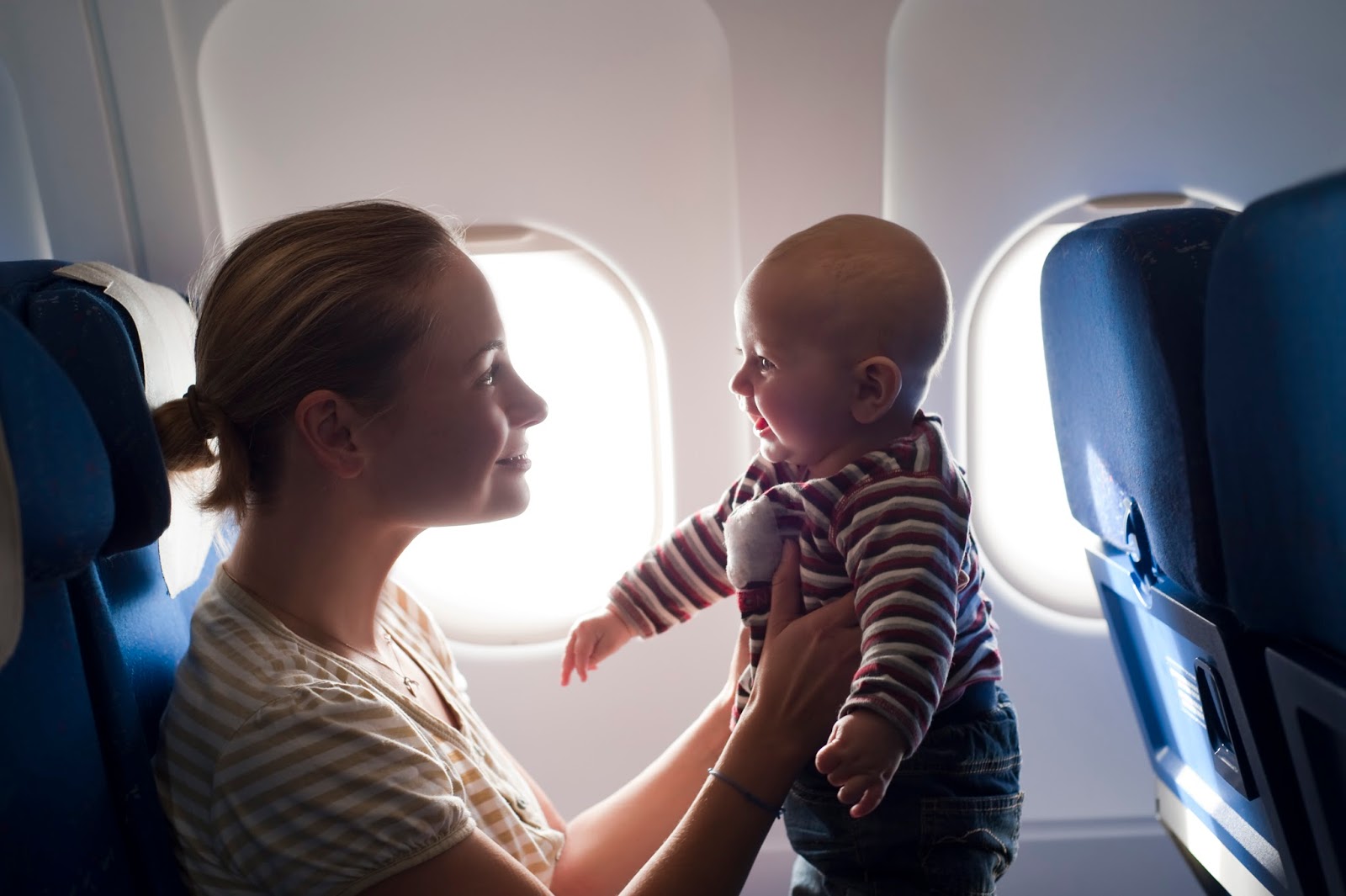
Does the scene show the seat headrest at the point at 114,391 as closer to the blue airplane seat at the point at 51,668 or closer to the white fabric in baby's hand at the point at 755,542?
the blue airplane seat at the point at 51,668

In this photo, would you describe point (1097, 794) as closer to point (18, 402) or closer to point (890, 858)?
point (890, 858)

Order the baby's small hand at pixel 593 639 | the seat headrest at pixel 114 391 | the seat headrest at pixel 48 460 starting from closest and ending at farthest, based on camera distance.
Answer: the seat headrest at pixel 48 460, the seat headrest at pixel 114 391, the baby's small hand at pixel 593 639

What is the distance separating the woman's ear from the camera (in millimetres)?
1214

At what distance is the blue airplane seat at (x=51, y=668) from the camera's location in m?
0.82

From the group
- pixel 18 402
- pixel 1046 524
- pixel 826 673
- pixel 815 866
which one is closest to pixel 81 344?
pixel 18 402

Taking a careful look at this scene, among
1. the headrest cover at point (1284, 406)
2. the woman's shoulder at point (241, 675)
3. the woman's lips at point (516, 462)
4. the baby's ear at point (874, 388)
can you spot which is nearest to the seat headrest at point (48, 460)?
the woman's shoulder at point (241, 675)

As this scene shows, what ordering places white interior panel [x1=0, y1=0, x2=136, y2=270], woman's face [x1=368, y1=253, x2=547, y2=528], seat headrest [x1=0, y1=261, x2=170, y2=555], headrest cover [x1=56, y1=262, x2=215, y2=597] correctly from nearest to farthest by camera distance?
seat headrest [x1=0, y1=261, x2=170, y2=555], headrest cover [x1=56, y1=262, x2=215, y2=597], woman's face [x1=368, y1=253, x2=547, y2=528], white interior panel [x1=0, y1=0, x2=136, y2=270]

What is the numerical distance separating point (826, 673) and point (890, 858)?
0.24 metres

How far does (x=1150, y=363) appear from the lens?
114 centimetres

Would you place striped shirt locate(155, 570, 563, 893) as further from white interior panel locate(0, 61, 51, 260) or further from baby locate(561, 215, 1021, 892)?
white interior panel locate(0, 61, 51, 260)

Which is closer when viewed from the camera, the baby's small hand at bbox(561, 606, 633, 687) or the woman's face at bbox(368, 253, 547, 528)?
the woman's face at bbox(368, 253, 547, 528)

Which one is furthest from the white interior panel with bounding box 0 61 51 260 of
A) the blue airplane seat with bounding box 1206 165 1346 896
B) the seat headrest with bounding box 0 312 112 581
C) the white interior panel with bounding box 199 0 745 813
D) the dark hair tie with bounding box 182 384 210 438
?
the blue airplane seat with bounding box 1206 165 1346 896

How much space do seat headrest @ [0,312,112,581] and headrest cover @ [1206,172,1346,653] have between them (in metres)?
1.02

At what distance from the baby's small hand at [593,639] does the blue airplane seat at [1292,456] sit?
81 centimetres
